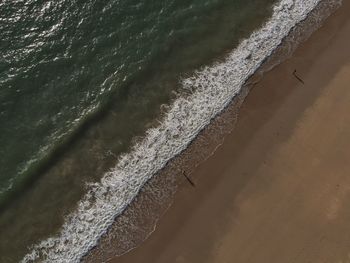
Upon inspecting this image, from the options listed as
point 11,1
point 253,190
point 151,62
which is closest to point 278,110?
point 253,190

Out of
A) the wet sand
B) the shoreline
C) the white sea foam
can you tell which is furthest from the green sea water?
the wet sand

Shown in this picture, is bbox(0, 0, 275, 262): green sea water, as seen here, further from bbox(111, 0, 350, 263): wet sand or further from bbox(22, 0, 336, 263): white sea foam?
bbox(111, 0, 350, 263): wet sand

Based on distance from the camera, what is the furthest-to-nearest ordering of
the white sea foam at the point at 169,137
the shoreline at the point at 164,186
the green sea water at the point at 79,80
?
the green sea water at the point at 79,80 → the white sea foam at the point at 169,137 → the shoreline at the point at 164,186

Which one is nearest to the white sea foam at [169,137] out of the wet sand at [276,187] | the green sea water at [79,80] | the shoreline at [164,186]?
the shoreline at [164,186]

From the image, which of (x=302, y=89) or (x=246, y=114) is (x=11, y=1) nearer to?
(x=246, y=114)

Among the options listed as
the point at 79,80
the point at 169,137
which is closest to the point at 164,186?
the point at 169,137

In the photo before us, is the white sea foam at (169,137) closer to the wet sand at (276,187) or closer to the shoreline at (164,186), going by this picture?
the shoreline at (164,186)
